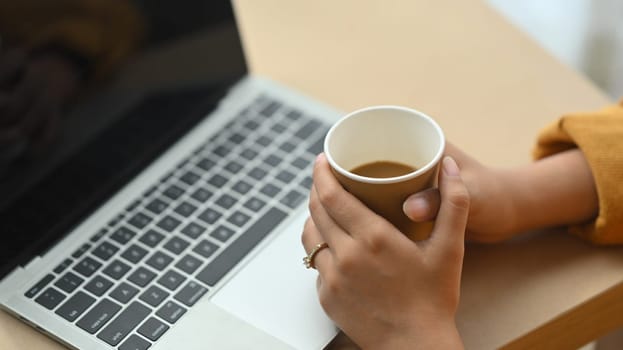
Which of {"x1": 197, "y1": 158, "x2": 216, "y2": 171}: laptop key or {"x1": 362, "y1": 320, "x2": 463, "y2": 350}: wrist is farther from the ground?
{"x1": 197, "y1": 158, "x2": 216, "y2": 171}: laptop key

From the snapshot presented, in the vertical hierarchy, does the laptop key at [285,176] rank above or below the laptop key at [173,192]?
below

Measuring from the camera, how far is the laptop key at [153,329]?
0.71 m

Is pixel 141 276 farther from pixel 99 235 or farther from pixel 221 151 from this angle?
pixel 221 151

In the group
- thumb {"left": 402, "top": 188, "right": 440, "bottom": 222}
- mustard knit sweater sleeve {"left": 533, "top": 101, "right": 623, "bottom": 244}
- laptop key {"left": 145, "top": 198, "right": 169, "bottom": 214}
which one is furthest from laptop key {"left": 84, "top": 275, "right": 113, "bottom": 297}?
mustard knit sweater sleeve {"left": 533, "top": 101, "right": 623, "bottom": 244}

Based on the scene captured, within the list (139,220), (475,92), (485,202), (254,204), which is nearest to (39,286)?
(139,220)

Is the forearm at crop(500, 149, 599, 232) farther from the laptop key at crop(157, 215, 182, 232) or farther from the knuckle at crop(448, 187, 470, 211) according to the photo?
the laptop key at crop(157, 215, 182, 232)

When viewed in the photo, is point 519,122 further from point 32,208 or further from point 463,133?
point 32,208

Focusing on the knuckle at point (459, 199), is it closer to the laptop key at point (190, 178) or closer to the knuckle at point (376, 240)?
the knuckle at point (376, 240)

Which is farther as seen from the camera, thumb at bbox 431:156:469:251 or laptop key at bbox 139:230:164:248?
laptop key at bbox 139:230:164:248

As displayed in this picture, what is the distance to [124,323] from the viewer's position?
28.5 inches

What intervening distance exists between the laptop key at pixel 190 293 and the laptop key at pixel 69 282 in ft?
0.34

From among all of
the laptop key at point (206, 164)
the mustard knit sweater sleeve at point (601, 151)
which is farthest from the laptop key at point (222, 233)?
the mustard knit sweater sleeve at point (601, 151)

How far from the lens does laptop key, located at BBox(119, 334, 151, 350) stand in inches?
27.6

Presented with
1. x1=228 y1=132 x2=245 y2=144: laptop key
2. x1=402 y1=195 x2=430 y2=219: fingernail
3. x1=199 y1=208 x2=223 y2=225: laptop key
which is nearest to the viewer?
x1=402 y1=195 x2=430 y2=219: fingernail
